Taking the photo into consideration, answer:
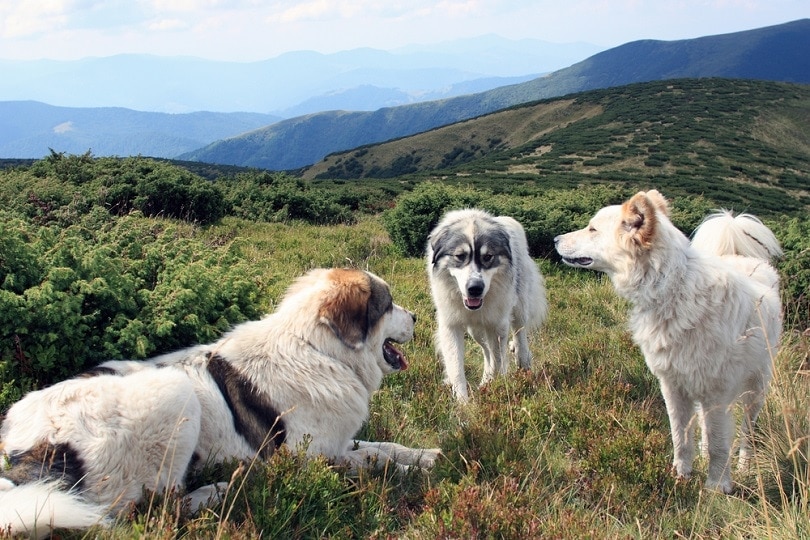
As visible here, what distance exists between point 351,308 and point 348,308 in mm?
21

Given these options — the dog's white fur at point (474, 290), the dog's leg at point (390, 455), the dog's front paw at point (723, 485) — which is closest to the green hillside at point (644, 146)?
the dog's white fur at point (474, 290)

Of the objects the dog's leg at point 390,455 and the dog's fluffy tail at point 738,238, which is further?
the dog's fluffy tail at point 738,238

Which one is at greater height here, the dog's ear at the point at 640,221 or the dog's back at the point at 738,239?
the dog's ear at the point at 640,221

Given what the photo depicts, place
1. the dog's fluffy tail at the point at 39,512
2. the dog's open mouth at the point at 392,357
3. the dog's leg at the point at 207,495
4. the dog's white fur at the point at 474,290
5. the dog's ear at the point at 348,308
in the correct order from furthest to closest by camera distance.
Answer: the dog's white fur at the point at 474,290
the dog's open mouth at the point at 392,357
the dog's ear at the point at 348,308
the dog's leg at the point at 207,495
the dog's fluffy tail at the point at 39,512

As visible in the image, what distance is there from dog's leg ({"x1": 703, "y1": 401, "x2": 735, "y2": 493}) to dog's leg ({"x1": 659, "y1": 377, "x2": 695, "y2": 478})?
0.13m

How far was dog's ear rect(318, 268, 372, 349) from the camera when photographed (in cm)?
366

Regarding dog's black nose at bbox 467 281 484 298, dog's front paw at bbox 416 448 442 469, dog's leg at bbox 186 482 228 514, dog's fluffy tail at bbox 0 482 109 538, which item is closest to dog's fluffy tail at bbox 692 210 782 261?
dog's black nose at bbox 467 281 484 298

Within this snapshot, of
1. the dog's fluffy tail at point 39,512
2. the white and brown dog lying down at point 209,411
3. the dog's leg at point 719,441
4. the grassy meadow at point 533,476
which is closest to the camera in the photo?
the dog's fluffy tail at point 39,512

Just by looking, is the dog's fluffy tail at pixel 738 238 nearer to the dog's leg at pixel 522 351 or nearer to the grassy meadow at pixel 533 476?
the grassy meadow at pixel 533 476

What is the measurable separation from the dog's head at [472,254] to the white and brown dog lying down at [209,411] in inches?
46.4

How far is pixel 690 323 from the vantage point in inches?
152

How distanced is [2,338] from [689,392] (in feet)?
15.9

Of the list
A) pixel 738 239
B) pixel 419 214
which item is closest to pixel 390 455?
pixel 738 239

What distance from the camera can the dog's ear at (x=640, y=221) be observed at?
3.78m
